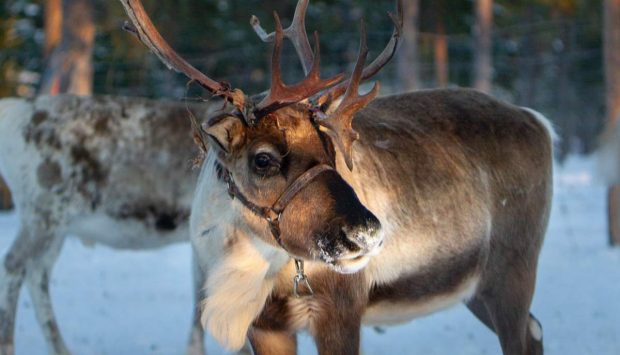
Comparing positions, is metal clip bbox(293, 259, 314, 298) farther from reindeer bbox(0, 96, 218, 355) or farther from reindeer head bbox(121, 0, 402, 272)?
reindeer bbox(0, 96, 218, 355)

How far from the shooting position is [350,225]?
11.9 ft

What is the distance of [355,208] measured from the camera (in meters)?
3.69

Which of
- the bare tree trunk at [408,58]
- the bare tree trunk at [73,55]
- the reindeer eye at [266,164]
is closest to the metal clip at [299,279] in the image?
the reindeer eye at [266,164]

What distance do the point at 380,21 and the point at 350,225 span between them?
22377 mm

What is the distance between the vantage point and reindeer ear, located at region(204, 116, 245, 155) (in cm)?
387

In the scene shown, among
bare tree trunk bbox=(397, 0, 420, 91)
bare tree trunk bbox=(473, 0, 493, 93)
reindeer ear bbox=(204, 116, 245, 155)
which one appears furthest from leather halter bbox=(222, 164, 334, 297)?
bare tree trunk bbox=(473, 0, 493, 93)

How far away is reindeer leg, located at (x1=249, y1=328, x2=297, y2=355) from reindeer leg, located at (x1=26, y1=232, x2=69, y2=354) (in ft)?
9.41

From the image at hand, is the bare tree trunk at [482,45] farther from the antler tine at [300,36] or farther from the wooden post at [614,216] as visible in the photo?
the antler tine at [300,36]

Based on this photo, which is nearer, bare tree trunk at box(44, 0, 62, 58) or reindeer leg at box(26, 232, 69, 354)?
reindeer leg at box(26, 232, 69, 354)

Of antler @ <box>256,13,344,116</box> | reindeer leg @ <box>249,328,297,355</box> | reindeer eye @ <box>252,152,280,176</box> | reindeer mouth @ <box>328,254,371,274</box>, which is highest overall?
antler @ <box>256,13,344,116</box>

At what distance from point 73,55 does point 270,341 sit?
10.9m

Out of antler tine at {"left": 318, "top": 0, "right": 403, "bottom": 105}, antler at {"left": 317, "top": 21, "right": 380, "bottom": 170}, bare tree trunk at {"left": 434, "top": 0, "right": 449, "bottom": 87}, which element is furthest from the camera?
bare tree trunk at {"left": 434, "top": 0, "right": 449, "bottom": 87}

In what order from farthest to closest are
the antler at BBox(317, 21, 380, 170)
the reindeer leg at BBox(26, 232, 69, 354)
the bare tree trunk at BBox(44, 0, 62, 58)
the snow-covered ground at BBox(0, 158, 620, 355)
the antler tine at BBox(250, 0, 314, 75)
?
the bare tree trunk at BBox(44, 0, 62, 58) < the snow-covered ground at BBox(0, 158, 620, 355) < the reindeer leg at BBox(26, 232, 69, 354) < the antler tine at BBox(250, 0, 314, 75) < the antler at BBox(317, 21, 380, 170)

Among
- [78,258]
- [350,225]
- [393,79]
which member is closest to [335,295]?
[350,225]
